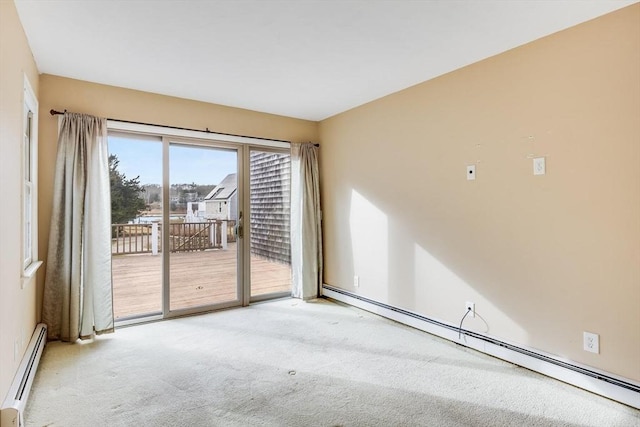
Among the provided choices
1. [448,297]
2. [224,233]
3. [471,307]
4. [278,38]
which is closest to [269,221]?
[224,233]

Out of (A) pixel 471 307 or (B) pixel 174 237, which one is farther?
(B) pixel 174 237

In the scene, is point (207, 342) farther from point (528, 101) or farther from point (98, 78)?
point (528, 101)

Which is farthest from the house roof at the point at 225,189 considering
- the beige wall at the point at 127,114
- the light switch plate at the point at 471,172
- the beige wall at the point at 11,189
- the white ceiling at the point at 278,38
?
the light switch plate at the point at 471,172

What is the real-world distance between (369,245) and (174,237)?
7.56 ft

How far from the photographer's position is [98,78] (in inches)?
131

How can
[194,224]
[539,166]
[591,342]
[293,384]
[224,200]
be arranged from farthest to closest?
[224,200], [194,224], [539,166], [293,384], [591,342]

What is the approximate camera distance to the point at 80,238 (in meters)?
3.24

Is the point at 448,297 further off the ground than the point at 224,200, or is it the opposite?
the point at 224,200

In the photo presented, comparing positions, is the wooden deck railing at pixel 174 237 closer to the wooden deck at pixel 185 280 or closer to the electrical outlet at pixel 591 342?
the wooden deck at pixel 185 280

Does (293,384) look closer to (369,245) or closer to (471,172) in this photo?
(369,245)

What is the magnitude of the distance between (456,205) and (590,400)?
1684 millimetres

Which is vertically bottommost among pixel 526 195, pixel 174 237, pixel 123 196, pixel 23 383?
pixel 23 383

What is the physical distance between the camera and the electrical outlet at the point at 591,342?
7.65 ft

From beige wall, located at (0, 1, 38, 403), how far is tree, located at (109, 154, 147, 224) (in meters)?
1.17
